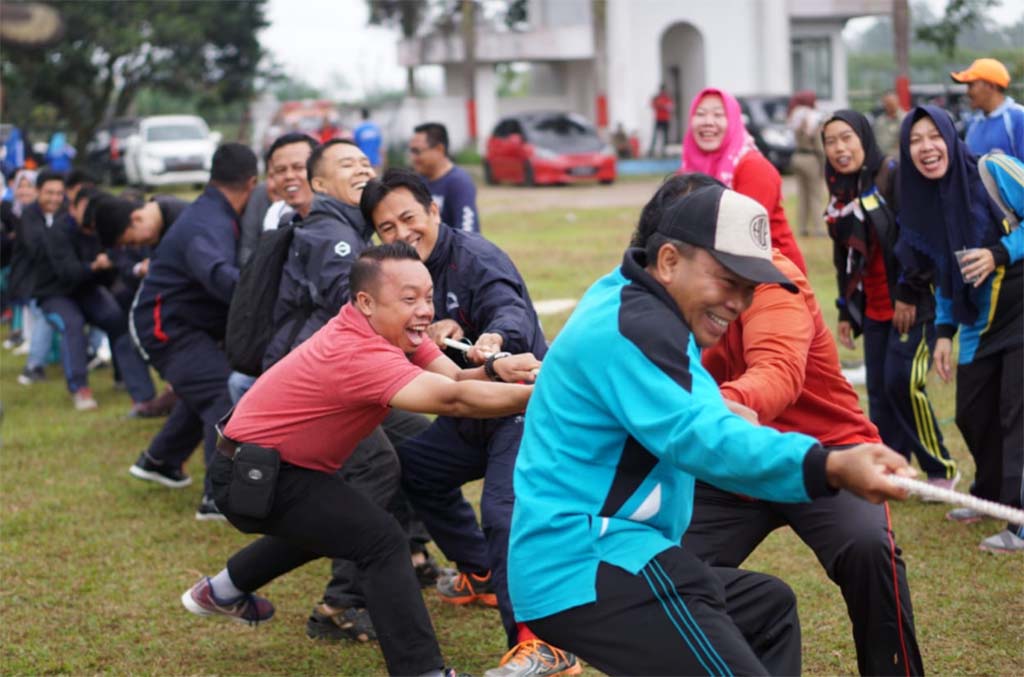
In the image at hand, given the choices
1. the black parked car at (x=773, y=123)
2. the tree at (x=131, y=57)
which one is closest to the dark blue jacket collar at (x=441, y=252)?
the black parked car at (x=773, y=123)

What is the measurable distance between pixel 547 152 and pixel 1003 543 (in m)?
23.8

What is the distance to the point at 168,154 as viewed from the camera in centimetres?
3244

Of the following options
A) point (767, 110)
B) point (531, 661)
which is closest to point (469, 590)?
point (531, 661)

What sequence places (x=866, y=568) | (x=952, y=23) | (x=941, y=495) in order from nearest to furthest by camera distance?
1. (x=941, y=495)
2. (x=866, y=568)
3. (x=952, y=23)

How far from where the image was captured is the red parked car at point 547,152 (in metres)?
29.4

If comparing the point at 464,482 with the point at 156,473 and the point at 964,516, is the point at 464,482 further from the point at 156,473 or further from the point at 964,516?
the point at 156,473

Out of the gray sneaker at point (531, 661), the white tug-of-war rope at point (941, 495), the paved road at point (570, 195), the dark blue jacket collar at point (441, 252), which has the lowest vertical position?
the gray sneaker at point (531, 661)

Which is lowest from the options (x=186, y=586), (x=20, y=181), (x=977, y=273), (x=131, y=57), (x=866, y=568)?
(x=186, y=586)

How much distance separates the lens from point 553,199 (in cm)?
2675

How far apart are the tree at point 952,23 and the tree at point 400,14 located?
15082 millimetres

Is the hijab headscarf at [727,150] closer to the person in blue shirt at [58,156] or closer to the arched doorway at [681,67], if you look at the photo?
the person in blue shirt at [58,156]

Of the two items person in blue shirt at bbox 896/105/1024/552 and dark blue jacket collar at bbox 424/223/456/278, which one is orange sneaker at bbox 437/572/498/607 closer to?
dark blue jacket collar at bbox 424/223/456/278

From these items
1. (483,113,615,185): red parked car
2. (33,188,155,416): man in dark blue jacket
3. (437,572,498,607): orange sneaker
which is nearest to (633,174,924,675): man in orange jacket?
(437,572,498,607): orange sneaker

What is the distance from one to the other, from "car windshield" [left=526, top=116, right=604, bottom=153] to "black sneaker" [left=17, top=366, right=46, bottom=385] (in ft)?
60.1
